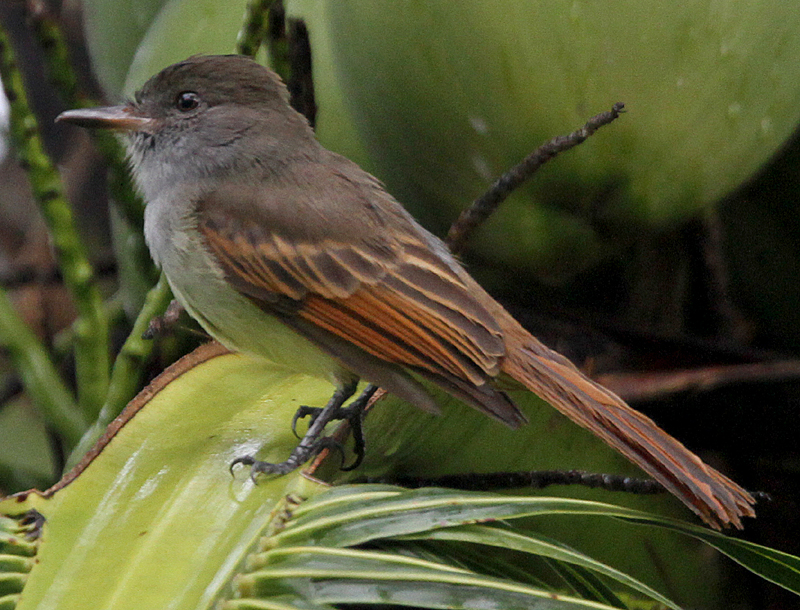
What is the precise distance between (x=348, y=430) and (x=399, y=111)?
1.51 feet

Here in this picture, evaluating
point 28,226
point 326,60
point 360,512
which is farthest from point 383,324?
point 28,226

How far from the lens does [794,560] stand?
3.33 ft

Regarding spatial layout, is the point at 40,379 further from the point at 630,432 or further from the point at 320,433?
the point at 630,432

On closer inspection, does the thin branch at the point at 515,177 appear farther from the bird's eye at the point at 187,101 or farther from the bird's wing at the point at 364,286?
the bird's eye at the point at 187,101

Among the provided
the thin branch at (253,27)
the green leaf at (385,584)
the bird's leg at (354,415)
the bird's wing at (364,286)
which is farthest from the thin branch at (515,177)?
the green leaf at (385,584)

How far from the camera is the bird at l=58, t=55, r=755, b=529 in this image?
1304 millimetres

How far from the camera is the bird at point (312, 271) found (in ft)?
4.28

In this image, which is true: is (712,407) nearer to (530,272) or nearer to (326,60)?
(530,272)

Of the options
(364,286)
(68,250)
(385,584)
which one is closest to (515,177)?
(364,286)

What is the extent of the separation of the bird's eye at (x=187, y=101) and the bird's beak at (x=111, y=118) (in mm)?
55

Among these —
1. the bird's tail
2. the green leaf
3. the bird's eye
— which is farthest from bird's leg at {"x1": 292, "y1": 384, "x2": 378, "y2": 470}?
the bird's eye

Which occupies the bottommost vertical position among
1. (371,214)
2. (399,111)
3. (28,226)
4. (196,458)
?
(28,226)

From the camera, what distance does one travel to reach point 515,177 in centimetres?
131

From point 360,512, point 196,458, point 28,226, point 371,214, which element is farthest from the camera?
point 28,226
